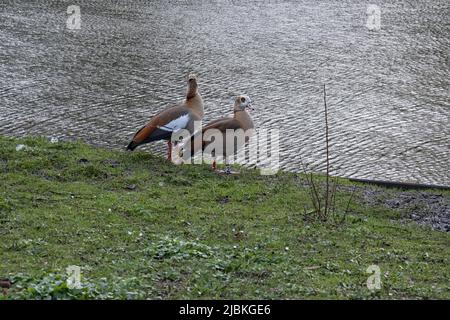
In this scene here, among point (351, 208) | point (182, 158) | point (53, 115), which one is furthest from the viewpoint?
point (53, 115)

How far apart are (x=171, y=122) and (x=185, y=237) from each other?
3.21m

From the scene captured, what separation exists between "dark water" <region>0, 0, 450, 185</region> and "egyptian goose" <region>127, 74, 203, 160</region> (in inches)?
35.4

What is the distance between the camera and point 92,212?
833 cm

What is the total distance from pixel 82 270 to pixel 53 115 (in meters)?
6.54

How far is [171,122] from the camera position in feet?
35.3

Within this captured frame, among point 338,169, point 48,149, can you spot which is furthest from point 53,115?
point 338,169

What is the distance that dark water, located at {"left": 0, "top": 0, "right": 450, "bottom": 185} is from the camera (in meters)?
12.0

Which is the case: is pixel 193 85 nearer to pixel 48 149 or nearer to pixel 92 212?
pixel 48 149

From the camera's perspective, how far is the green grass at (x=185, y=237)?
21.1ft
